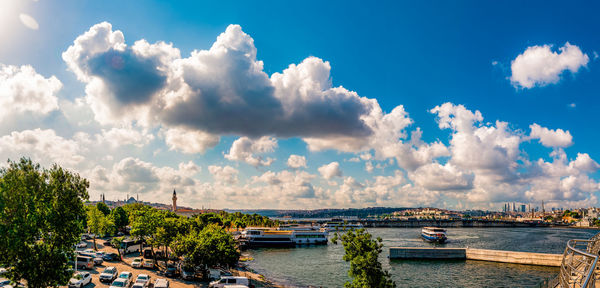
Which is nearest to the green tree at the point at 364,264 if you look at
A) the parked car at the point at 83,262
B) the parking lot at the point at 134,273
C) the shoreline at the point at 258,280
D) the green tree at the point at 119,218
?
the shoreline at the point at 258,280

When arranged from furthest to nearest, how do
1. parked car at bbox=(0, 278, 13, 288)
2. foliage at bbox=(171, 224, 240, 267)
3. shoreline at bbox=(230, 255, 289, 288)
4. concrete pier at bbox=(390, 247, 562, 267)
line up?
concrete pier at bbox=(390, 247, 562, 267) < shoreline at bbox=(230, 255, 289, 288) < foliage at bbox=(171, 224, 240, 267) < parked car at bbox=(0, 278, 13, 288)

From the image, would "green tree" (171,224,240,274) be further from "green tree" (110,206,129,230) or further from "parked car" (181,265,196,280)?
"green tree" (110,206,129,230)

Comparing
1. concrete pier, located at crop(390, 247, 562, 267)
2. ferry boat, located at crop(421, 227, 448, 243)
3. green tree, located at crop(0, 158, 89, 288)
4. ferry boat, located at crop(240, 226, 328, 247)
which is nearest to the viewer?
green tree, located at crop(0, 158, 89, 288)

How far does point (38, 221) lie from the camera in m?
28.0

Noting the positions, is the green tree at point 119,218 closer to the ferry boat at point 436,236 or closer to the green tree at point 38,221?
the green tree at point 38,221

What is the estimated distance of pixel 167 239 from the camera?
56.8 metres

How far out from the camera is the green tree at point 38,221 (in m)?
26.1

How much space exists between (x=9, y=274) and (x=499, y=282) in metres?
71.0

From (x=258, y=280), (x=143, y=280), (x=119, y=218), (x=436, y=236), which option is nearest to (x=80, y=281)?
(x=143, y=280)

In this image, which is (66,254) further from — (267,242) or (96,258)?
(267,242)

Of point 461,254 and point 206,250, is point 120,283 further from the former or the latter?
point 461,254

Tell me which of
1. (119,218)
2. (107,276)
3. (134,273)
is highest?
(107,276)

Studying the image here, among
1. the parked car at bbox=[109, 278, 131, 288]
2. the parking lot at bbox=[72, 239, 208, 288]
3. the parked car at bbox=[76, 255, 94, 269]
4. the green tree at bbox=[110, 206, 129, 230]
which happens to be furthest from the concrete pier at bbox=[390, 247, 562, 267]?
the green tree at bbox=[110, 206, 129, 230]

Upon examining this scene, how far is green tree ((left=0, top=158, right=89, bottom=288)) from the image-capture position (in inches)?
1029
